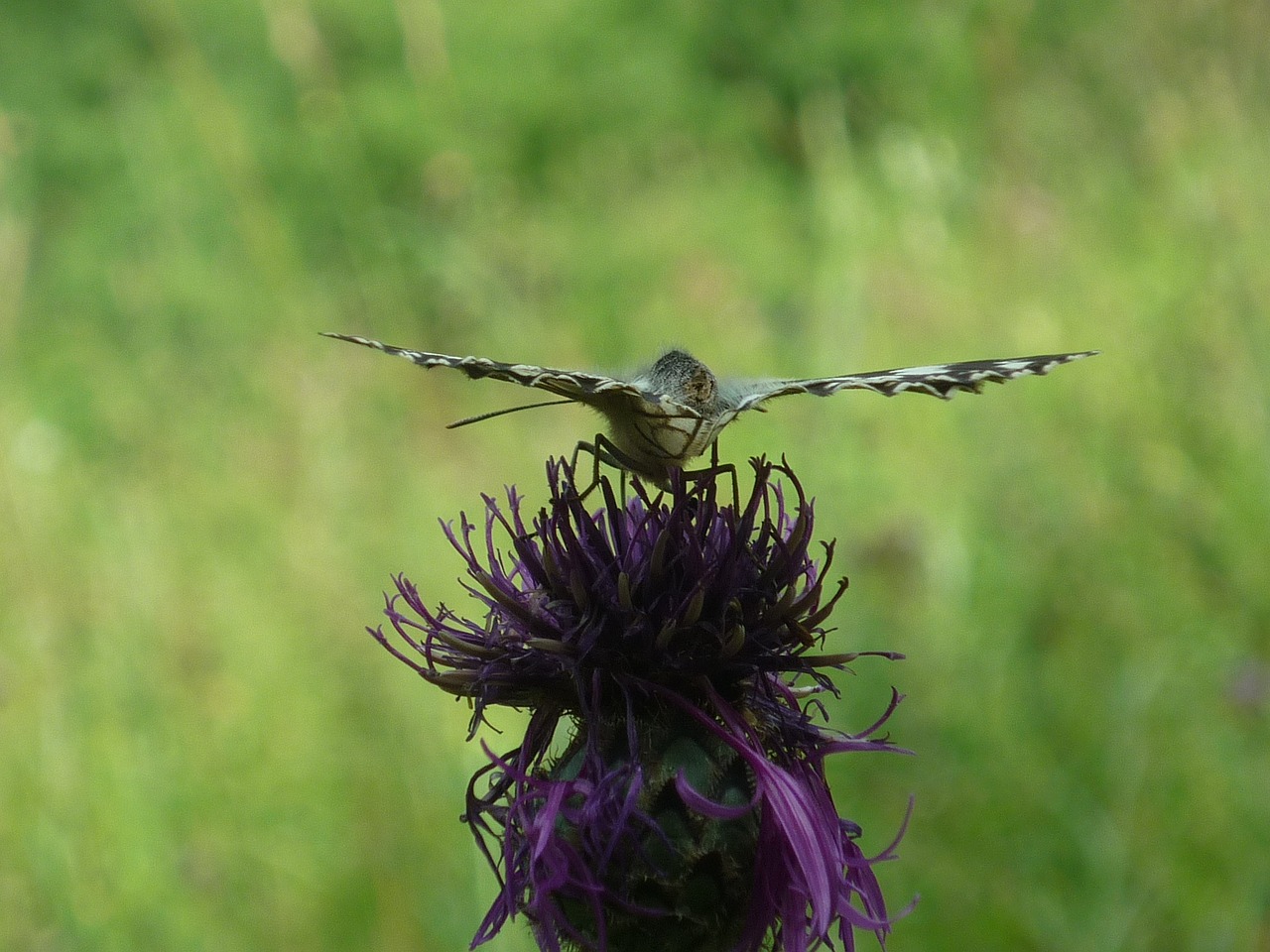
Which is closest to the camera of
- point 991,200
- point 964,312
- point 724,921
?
point 724,921

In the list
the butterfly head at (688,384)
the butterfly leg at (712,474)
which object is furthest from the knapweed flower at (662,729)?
the butterfly head at (688,384)

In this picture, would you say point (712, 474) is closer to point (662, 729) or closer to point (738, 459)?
point (662, 729)

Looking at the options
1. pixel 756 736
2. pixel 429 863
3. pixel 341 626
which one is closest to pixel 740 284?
pixel 341 626

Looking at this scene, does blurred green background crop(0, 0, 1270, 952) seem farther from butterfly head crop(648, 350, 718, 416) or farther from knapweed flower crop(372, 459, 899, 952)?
butterfly head crop(648, 350, 718, 416)

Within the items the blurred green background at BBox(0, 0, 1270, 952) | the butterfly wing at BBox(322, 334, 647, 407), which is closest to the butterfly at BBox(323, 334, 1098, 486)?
the butterfly wing at BBox(322, 334, 647, 407)

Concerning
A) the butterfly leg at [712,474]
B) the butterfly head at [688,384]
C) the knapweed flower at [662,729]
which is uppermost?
the butterfly head at [688,384]

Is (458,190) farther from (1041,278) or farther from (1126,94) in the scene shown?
(1126,94)

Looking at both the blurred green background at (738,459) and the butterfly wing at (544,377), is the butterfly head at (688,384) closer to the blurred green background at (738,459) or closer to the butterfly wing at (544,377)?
the butterfly wing at (544,377)
